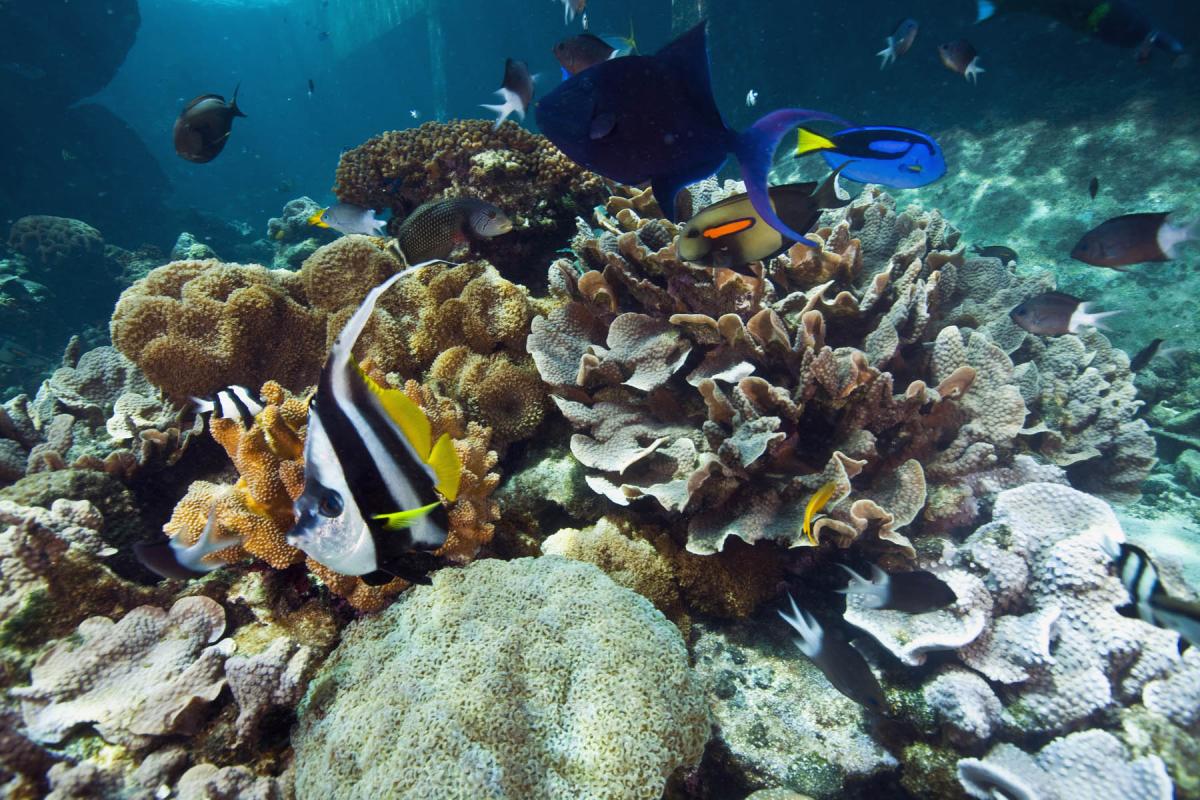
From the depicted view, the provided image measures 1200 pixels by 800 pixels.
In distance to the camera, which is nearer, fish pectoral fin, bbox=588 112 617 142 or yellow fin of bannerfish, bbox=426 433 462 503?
yellow fin of bannerfish, bbox=426 433 462 503

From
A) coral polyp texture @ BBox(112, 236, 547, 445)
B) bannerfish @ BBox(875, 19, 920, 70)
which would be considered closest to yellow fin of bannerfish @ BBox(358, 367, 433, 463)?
coral polyp texture @ BBox(112, 236, 547, 445)

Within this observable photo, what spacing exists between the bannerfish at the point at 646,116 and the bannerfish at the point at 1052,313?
2.86 m

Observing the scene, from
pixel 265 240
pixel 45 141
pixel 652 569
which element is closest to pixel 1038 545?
pixel 652 569

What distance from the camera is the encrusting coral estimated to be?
1994mm

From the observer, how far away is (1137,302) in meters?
6.41

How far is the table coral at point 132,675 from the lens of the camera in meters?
1.84

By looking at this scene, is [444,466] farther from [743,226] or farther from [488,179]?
[488,179]

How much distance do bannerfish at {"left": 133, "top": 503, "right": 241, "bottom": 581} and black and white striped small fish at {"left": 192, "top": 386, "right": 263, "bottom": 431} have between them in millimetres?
529

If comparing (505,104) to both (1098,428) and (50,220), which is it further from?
(50,220)

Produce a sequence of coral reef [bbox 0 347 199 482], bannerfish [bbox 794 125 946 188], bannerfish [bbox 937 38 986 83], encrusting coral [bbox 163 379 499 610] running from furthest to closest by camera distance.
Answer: bannerfish [bbox 937 38 986 83] < coral reef [bbox 0 347 199 482] < bannerfish [bbox 794 125 946 188] < encrusting coral [bbox 163 379 499 610]

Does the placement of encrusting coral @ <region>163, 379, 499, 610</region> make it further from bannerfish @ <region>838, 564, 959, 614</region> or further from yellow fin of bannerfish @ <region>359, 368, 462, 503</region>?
bannerfish @ <region>838, 564, 959, 614</region>

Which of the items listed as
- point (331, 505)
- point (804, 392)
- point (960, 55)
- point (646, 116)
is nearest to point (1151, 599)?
point (804, 392)

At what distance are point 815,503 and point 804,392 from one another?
605mm

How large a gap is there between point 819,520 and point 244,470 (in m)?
2.35
